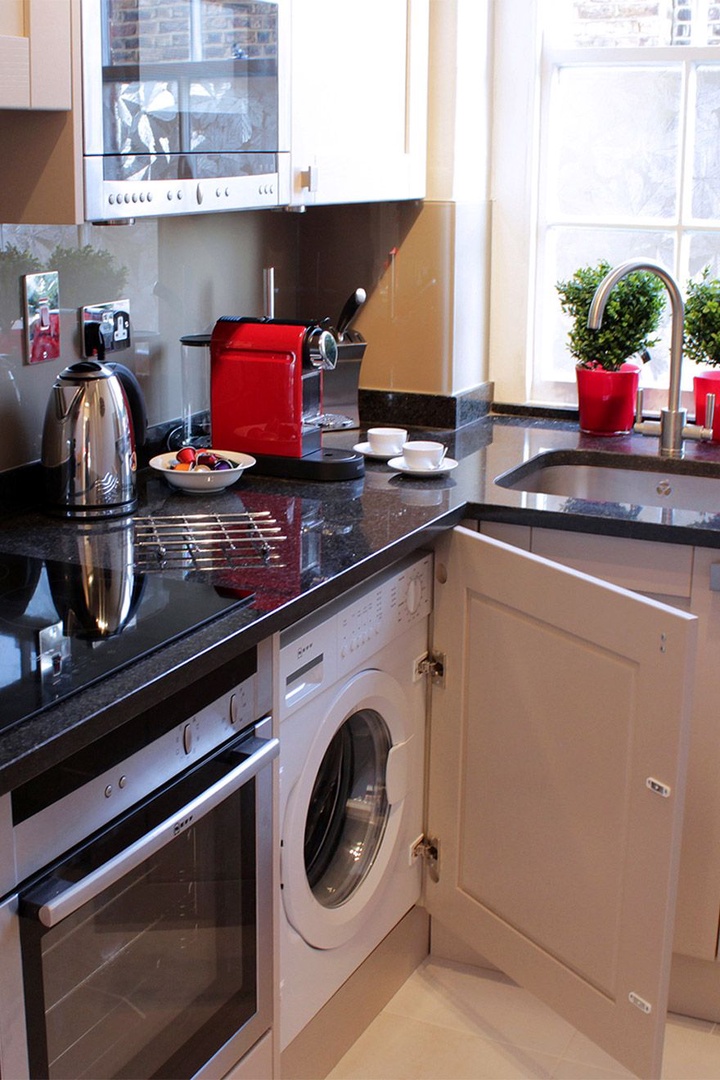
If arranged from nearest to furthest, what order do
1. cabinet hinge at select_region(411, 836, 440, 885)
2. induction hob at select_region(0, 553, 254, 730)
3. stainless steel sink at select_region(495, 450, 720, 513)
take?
induction hob at select_region(0, 553, 254, 730) → cabinet hinge at select_region(411, 836, 440, 885) → stainless steel sink at select_region(495, 450, 720, 513)

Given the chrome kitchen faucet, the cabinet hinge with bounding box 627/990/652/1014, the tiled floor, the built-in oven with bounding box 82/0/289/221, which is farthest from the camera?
the chrome kitchen faucet

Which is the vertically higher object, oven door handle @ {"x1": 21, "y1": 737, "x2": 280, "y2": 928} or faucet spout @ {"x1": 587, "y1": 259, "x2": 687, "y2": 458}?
faucet spout @ {"x1": 587, "y1": 259, "x2": 687, "y2": 458}

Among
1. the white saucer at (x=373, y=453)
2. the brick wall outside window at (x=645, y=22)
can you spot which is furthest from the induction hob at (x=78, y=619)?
the brick wall outside window at (x=645, y=22)

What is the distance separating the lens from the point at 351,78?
241 centimetres

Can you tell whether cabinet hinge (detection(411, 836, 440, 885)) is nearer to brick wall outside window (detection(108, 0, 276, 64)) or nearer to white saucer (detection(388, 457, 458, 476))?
white saucer (detection(388, 457, 458, 476))

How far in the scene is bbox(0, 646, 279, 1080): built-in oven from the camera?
1.33 m

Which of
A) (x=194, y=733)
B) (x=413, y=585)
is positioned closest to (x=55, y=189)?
(x=194, y=733)

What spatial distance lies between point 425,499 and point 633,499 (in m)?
0.66

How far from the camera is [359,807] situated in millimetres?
2248

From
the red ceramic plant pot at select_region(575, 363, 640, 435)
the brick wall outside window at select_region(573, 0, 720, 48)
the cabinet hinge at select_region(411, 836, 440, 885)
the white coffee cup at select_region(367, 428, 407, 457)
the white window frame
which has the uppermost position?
the brick wall outside window at select_region(573, 0, 720, 48)

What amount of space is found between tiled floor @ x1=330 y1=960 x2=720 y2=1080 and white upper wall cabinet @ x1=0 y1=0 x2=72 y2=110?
5.44 feet

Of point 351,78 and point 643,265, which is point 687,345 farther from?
point 351,78

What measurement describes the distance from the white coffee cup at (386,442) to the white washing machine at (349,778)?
1.28 feet

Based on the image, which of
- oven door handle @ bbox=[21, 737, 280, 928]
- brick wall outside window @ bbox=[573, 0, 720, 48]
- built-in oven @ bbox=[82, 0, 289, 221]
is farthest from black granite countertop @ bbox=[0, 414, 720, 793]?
brick wall outside window @ bbox=[573, 0, 720, 48]
